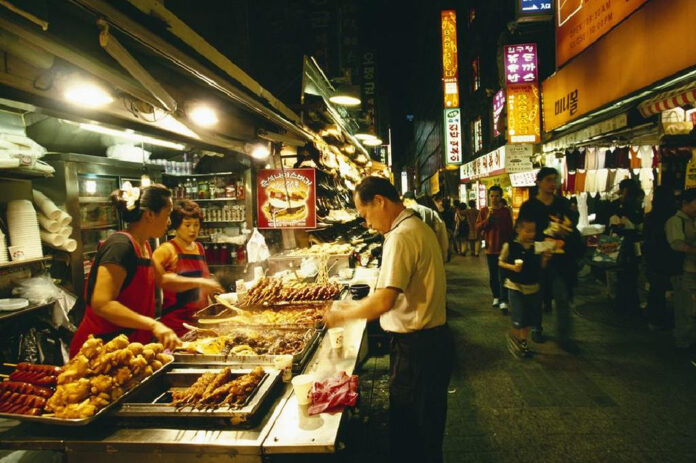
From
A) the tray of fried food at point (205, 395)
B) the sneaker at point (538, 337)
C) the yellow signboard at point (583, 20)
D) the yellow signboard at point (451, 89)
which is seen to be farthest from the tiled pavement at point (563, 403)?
the yellow signboard at point (451, 89)

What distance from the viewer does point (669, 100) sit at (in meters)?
6.70

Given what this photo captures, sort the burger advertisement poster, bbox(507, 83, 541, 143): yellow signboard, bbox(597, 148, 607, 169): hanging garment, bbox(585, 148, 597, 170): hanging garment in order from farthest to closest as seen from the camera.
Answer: bbox(507, 83, 541, 143): yellow signboard, bbox(585, 148, 597, 170): hanging garment, bbox(597, 148, 607, 169): hanging garment, the burger advertisement poster

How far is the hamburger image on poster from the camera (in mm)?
6844

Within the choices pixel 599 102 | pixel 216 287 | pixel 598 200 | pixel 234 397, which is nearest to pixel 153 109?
pixel 216 287

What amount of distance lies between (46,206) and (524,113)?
12.9 meters

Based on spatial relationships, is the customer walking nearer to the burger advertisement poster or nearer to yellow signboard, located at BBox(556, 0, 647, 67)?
yellow signboard, located at BBox(556, 0, 647, 67)

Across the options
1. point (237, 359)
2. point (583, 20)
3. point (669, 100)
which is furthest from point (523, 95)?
point (237, 359)

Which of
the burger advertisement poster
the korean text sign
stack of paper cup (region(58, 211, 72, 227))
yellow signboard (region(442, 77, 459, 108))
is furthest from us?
the korean text sign

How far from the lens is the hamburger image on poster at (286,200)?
6844 mm

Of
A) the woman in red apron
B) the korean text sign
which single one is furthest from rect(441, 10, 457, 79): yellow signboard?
the woman in red apron

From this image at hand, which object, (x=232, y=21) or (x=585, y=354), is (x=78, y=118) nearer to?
(x=232, y=21)

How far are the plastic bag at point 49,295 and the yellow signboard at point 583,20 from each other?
10.8 meters

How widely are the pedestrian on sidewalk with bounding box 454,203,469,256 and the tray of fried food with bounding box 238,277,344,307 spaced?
12.6m

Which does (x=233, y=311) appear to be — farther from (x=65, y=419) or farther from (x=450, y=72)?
(x=450, y=72)
